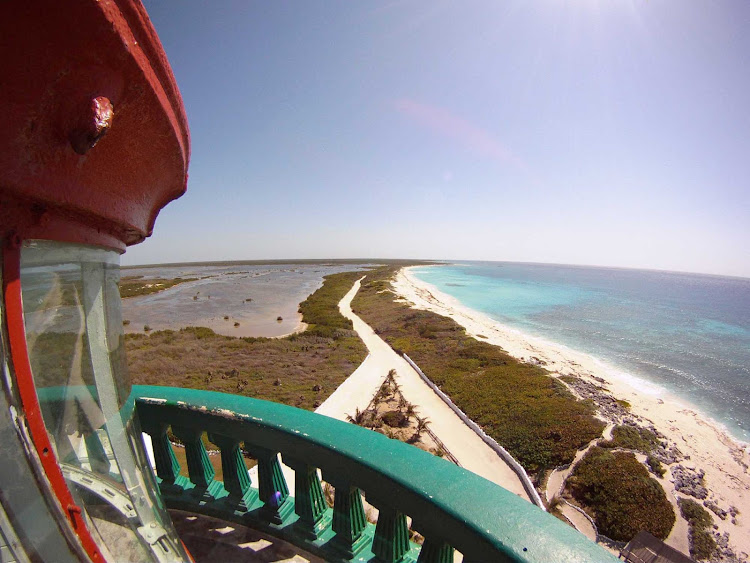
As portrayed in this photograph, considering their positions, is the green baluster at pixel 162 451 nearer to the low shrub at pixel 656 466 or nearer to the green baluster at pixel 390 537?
the green baluster at pixel 390 537

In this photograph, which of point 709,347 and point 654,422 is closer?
point 654,422

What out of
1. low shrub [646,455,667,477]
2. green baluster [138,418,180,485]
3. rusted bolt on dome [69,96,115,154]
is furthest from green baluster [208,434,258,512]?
low shrub [646,455,667,477]

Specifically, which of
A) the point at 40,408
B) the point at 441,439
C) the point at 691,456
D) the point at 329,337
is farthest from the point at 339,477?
the point at 329,337

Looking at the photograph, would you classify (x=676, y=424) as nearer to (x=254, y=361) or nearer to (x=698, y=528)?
(x=698, y=528)

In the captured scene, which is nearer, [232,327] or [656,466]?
[656,466]

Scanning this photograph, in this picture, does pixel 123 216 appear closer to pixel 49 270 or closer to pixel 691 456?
pixel 49 270

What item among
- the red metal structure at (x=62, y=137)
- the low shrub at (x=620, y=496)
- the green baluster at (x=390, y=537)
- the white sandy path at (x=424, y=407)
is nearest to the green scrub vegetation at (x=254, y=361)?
the white sandy path at (x=424, y=407)

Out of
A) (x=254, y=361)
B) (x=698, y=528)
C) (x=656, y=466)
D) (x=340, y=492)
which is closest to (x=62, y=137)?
(x=340, y=492)
